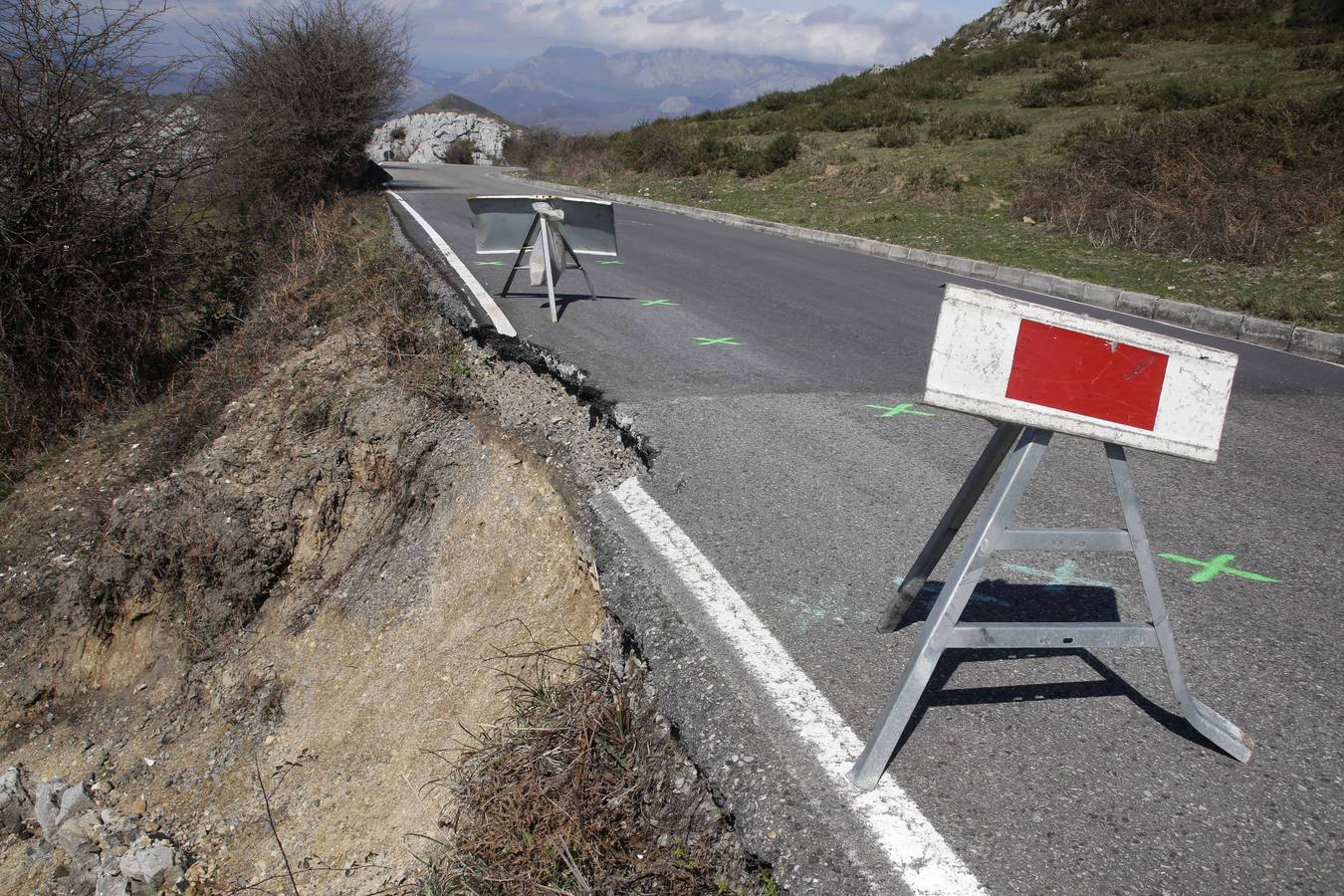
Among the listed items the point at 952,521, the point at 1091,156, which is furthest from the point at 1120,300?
the point at 952,521

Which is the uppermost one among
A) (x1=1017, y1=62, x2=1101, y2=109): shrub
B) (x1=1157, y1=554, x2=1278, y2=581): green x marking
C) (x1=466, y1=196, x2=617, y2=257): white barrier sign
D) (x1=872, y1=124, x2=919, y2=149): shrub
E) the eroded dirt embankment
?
(x1=1017, y1=62, x2=1101, y2=109): shrub

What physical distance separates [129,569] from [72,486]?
6.28 ft

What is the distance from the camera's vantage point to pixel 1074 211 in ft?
49.1

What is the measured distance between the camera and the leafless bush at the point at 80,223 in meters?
7.87

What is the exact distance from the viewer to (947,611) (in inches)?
98.3

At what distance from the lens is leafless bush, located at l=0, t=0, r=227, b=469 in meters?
7.87

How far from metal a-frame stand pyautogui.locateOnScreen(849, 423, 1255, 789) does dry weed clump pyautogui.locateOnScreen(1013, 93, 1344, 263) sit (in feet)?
37.0

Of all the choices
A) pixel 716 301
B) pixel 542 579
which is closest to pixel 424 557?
pixel 542 579

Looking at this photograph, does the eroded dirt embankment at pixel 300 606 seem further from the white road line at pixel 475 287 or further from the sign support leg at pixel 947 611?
the sign support leg at pixel 947 611

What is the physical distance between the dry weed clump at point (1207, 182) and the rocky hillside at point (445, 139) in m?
31.6

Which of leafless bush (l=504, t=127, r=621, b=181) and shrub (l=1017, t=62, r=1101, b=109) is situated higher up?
shrub (l=1017, t=62, r=1101, b=109)

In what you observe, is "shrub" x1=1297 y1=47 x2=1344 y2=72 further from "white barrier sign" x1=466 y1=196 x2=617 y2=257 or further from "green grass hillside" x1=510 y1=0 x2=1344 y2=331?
"white barrier sign" x1=466 y1=196 x2=617 y2=257

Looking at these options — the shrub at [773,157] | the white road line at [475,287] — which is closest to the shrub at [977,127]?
the shrub at [773,157]

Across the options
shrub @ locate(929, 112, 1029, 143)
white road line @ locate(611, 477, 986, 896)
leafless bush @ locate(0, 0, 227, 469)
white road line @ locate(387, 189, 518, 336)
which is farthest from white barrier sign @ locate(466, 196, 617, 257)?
shrub @ locate(929, 112, 1029, 143)
